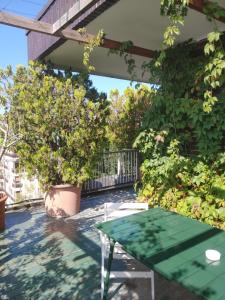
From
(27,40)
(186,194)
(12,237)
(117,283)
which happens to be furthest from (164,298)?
(27,40)

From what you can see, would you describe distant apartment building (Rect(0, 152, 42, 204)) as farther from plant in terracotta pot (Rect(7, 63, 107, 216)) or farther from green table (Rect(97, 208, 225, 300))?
green table (Rect(97, 208, 225, 300))

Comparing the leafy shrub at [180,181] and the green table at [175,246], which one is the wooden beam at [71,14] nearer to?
the leafy shrub at [180,181]

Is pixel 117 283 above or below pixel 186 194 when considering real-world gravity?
below

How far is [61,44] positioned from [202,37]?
8.09 feet

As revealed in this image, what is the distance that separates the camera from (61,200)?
5.20 meters

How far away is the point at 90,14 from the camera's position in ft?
11.7

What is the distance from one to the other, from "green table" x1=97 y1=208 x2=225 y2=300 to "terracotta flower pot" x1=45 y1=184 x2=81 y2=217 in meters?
2.50

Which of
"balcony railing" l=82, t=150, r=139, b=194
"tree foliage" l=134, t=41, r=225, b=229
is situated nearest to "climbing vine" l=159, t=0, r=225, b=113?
"tree foliage" l=134, t=41, r=225, b=229

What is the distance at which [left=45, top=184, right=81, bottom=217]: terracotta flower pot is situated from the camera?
5168mm

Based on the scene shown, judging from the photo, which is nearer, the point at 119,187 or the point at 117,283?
the point at 117,283

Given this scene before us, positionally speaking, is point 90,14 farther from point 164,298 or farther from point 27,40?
point 164,298

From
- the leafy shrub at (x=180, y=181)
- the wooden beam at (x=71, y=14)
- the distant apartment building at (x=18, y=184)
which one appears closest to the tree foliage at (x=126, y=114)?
the leafy shrub at (x=180, y=181)

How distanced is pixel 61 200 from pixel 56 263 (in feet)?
5.89

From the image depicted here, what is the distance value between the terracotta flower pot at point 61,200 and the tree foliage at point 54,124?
152 mm
